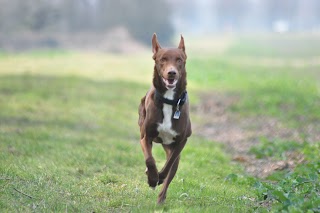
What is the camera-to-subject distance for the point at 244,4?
163 meters

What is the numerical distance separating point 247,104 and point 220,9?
502ft

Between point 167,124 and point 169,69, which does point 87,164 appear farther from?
point 169,69

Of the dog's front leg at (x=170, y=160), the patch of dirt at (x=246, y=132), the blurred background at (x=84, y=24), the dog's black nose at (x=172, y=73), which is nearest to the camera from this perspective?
the dog's black nose at (x=172, y=73)

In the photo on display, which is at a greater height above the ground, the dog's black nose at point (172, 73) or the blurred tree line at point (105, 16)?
the dog's black nose at point (172, 73)

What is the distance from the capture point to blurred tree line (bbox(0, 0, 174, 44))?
206ft

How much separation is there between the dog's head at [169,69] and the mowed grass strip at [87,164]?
1.37 metres

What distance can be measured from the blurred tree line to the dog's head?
55205 mm

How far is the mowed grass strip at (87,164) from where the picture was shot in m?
6.69

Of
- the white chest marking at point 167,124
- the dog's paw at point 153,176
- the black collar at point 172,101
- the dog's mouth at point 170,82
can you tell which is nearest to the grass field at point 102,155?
the dog's paw at point 153,176

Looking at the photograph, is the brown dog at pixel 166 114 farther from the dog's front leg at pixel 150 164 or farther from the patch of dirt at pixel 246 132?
the patch of dirt at pixel 246 132

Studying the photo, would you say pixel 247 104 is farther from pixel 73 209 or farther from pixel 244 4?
pixel 244 4

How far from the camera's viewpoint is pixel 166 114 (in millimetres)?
6695

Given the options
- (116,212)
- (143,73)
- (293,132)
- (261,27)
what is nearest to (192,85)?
(143,73)

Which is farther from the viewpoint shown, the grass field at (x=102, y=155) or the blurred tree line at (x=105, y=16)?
the blurred tree line at (x=105, y=16)
